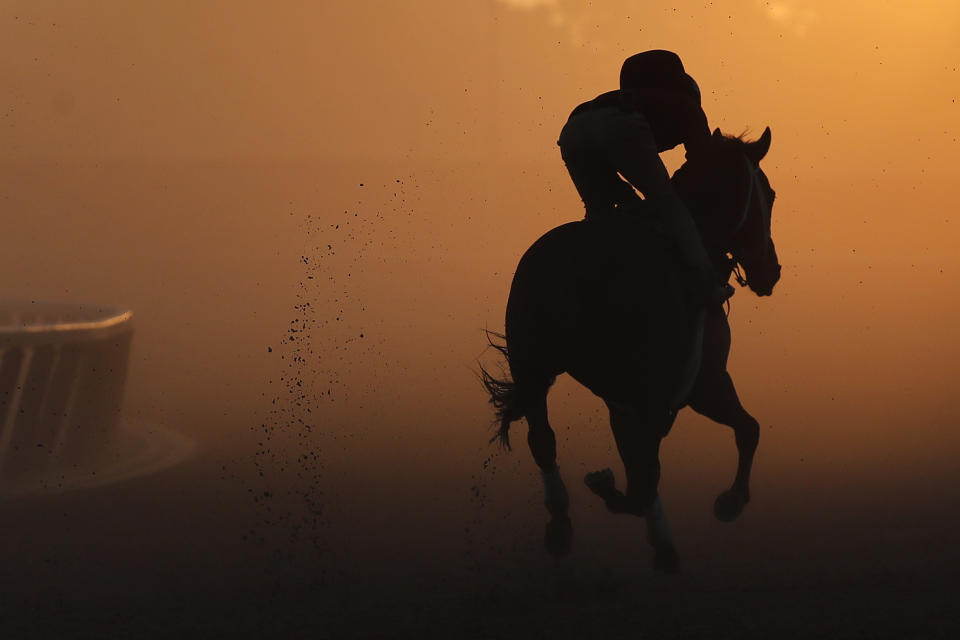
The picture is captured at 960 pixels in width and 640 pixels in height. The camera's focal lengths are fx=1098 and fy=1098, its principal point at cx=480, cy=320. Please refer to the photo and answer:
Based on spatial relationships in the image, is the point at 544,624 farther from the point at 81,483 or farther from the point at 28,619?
the point at 81,483

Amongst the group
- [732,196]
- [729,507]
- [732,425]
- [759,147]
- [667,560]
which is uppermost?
[759,147]

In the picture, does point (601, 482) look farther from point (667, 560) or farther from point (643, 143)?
point (643, 143)

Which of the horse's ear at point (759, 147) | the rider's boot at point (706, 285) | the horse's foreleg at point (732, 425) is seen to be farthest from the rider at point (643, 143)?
the horse's foreleg at point (732, 425)

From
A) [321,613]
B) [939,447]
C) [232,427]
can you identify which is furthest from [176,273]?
[321,613]

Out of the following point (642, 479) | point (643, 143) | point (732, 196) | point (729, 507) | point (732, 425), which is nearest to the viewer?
point (643, 143)

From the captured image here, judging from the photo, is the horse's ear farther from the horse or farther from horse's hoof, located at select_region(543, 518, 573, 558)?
horse's hoof, located at select_region(543, 518, 573, 558)

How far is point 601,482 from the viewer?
520 centimetres

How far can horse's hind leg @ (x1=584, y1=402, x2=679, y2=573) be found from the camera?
16.6ft

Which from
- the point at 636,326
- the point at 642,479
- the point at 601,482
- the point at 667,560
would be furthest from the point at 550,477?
the point at 636,326

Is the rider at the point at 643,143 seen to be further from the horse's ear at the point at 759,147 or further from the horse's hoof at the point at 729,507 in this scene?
the horse's hoof at the point at 729,507

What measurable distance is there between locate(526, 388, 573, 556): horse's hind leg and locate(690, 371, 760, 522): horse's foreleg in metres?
0.78

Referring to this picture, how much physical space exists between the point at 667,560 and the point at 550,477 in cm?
70

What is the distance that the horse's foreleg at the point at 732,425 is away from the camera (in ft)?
17.7

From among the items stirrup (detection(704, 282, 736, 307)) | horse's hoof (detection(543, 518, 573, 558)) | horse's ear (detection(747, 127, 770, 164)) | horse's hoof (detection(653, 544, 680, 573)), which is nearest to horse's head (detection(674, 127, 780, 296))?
horse's ear (detection(747, 127, 770, 164))
